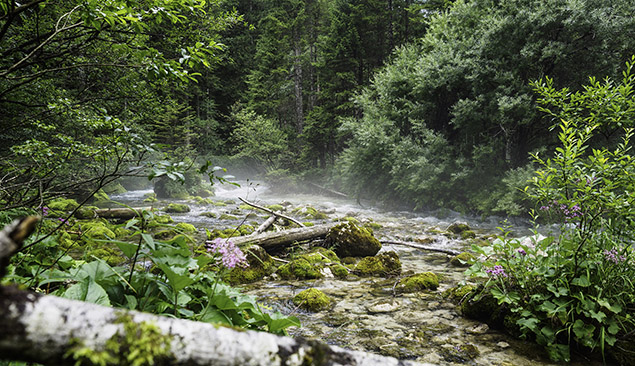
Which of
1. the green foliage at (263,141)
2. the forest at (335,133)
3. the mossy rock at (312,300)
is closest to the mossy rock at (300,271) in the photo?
the mossy rock at (312,300)

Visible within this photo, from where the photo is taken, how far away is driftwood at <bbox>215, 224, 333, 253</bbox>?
5.77 meters

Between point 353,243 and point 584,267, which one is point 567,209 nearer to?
point 584,267

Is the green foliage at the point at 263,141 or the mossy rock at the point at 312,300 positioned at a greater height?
the green foliage at the point at 263,141

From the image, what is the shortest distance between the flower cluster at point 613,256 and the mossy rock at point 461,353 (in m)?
1.41

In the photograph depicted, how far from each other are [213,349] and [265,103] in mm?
29315

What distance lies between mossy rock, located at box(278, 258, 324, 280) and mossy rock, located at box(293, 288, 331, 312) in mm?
935

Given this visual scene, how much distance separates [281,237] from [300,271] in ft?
4.39

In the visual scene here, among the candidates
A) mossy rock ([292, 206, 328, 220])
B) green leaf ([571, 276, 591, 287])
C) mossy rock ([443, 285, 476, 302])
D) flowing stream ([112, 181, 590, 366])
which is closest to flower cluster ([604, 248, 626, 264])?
green leaf ([571, 276, 591, 287])

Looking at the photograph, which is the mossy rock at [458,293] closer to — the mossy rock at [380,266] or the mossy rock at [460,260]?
the mossy rock at [380,266]

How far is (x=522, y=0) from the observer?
36.1 feet

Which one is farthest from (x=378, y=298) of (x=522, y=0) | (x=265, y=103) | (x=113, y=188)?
(x=265, y=103)

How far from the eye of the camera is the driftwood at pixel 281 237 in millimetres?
5766

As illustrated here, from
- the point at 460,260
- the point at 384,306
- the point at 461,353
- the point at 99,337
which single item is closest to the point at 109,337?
the point at 99,337

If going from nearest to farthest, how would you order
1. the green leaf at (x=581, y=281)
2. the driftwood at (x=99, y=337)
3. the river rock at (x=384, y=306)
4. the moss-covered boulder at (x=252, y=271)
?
1. the driftwood at (x=99, y=337)
2. the green leaf at (x=581, y=281)
3. the river rock at (x=384, y=306)
4. the moss-covered boulder at (x=252, y=271)
